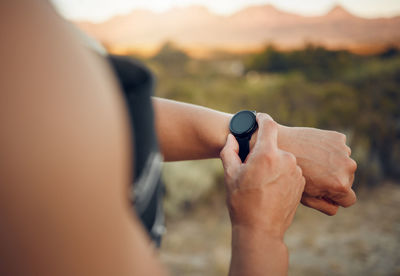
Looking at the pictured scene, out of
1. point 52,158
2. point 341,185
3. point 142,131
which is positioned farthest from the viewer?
point 341,185

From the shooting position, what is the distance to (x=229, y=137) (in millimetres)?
1382

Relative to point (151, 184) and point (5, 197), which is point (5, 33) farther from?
point (151, 184)

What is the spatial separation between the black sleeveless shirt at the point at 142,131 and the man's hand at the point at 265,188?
332 millimetres

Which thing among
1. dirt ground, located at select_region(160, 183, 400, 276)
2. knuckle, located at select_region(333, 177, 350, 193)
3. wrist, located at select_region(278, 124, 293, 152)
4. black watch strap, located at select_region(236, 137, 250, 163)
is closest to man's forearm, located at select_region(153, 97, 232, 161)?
black watch strap, located at select_region(236, 137, 250, 163)

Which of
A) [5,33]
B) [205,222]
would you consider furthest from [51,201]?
[205,222]

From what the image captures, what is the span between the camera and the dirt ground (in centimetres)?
A: 341

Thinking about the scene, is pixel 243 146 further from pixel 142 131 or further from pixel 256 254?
pixel 142 131

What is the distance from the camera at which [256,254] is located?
0.86 m

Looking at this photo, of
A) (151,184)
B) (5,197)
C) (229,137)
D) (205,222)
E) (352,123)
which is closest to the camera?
(5,197)

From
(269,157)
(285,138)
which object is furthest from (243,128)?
(269,157)

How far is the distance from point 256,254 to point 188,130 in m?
0.76

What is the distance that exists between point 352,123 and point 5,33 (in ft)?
18.0

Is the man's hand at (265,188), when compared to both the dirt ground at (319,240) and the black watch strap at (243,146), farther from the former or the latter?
the dirt ground at (319,240)

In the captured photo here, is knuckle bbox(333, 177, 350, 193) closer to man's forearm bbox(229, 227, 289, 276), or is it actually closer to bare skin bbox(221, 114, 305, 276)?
bare skin bbox(221, 114, 305, 276)
